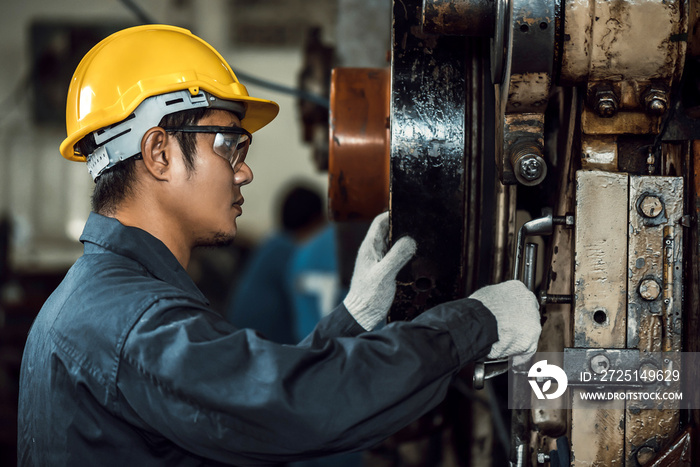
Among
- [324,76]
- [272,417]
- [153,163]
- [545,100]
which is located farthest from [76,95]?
[324,76]

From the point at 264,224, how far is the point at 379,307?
7837mm

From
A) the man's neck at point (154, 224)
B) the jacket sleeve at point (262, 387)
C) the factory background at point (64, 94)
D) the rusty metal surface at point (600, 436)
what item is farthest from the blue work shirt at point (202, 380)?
the factory background at point (64, 94)

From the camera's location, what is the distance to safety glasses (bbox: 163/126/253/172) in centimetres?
140

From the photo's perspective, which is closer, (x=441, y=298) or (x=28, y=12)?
(x=441, y=298)

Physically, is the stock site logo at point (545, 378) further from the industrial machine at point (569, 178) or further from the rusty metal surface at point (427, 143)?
the rusty metal surface at point (427, 143)

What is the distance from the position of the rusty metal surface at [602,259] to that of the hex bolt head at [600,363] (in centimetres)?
2

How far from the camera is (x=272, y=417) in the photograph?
3.36ft

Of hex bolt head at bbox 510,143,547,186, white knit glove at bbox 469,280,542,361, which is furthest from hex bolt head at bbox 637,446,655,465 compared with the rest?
hex bolt head at bbox 510,143,547,186

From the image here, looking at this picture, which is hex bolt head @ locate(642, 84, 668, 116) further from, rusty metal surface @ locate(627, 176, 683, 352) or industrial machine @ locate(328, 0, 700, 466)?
rusty metal surface @ locate(627, 176, 683, 352)

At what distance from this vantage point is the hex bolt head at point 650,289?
4.04 ft

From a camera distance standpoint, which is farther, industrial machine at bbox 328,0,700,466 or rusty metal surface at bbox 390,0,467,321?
rusty metal surface at bbox 390,0,467,321

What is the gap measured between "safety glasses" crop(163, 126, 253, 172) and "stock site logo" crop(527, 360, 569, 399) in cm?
80

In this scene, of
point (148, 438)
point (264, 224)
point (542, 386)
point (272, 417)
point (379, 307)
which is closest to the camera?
point (272, 417)

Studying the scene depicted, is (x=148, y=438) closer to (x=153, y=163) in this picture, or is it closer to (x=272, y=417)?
(x=272, y=417)
